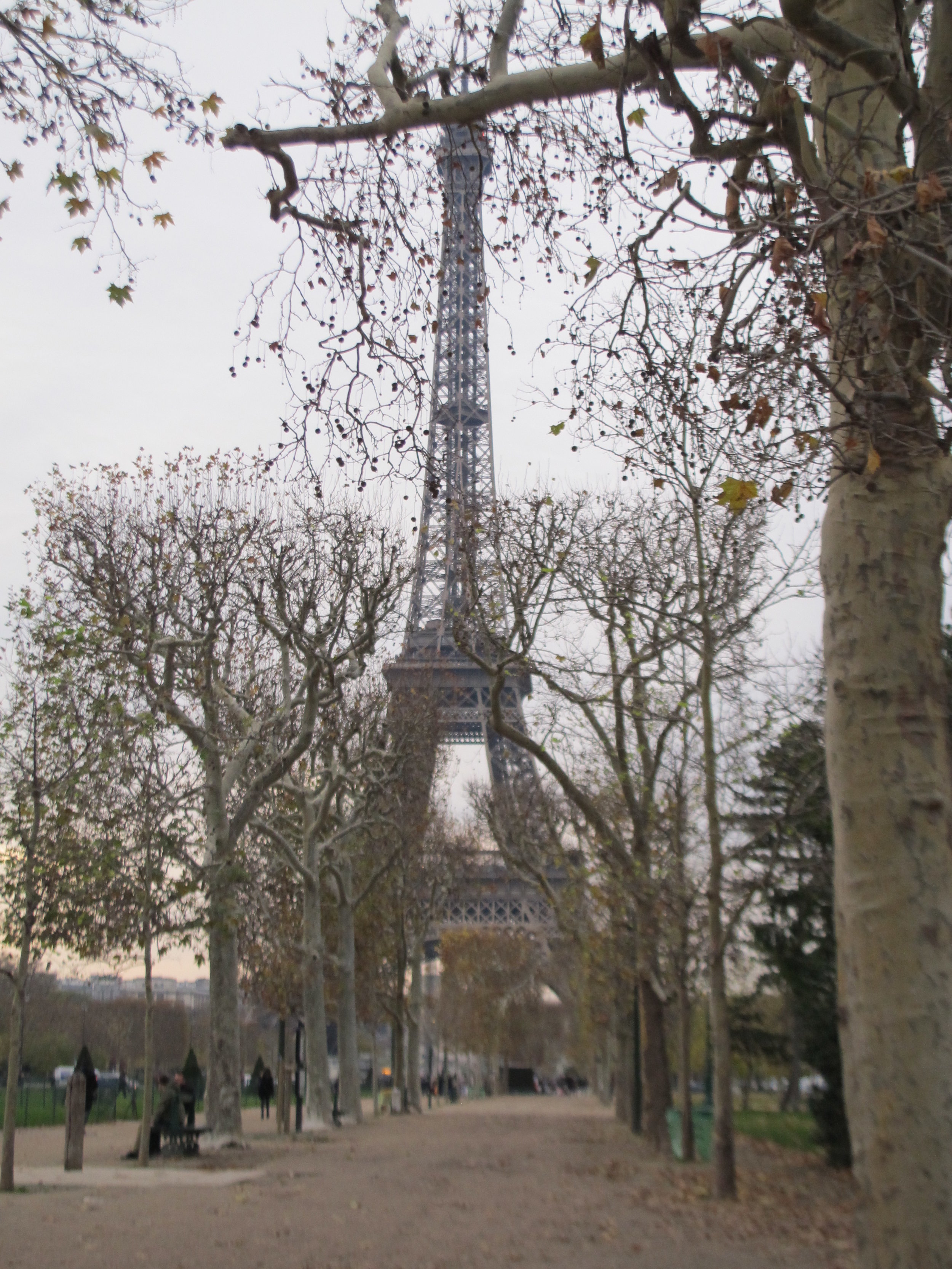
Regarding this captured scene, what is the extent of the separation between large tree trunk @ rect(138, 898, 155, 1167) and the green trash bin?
796cm

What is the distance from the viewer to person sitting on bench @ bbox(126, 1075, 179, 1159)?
19.0m

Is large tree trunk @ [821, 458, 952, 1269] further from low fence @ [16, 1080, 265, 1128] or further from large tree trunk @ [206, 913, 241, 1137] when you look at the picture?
low fence @ [16, 1080, 265, 1128]

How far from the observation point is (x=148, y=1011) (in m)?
17.2

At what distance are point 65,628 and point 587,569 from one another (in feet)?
23.8

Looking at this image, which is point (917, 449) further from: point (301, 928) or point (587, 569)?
point (301, 928)

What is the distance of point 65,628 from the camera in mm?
16547

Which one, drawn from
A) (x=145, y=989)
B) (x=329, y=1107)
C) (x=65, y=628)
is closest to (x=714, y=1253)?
(x=145, y=989)

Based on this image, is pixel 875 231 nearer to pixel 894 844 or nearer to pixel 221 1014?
pixel 894 844

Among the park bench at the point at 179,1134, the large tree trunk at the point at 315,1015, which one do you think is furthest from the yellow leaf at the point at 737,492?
the large tree trunk at the point at 315,1015

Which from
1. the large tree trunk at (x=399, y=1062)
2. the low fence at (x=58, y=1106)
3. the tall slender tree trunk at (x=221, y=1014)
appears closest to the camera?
the tall slender tree trunk at (x=221, y=1014)

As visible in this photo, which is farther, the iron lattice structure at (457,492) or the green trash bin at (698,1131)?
the green trash bin at (698,1131)

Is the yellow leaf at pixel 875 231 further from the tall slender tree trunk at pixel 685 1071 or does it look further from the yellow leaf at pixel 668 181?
the tall slender tree trunk at pixel 685 1071

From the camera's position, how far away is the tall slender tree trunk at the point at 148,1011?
16609 mm

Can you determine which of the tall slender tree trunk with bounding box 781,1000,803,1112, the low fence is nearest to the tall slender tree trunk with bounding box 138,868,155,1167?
the tall slender tree trunk with bounding box 781,1000,803,1112
